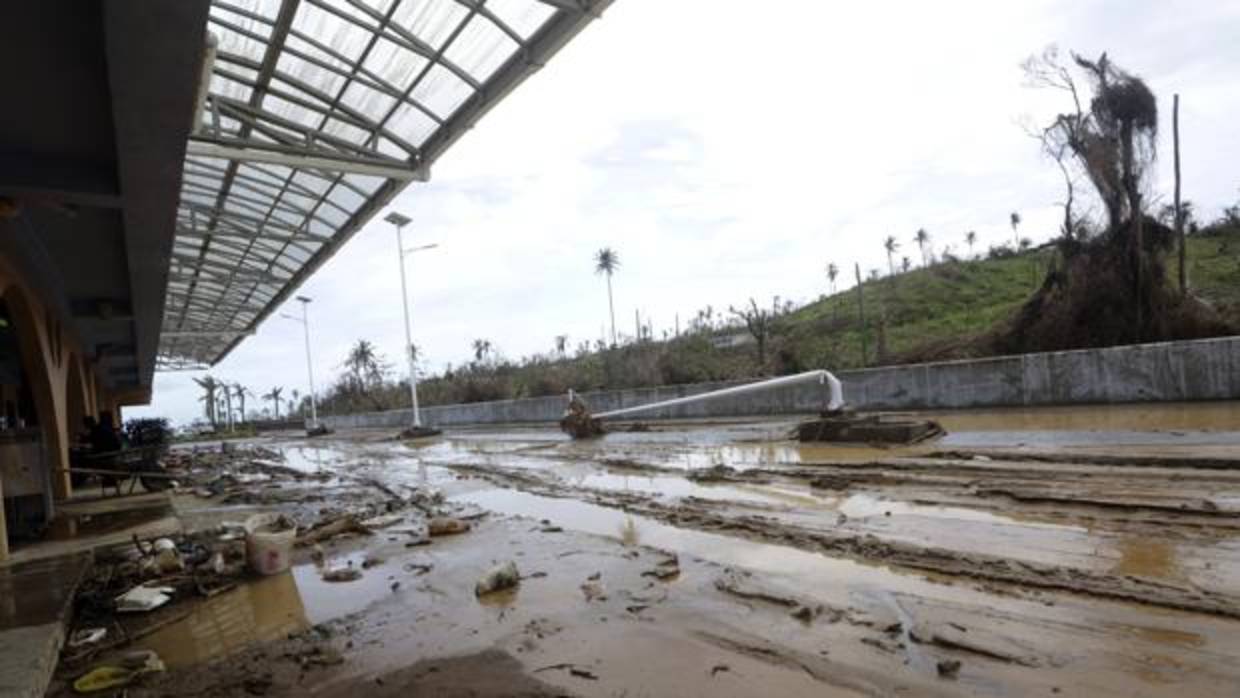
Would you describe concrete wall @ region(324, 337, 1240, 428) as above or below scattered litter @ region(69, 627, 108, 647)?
above

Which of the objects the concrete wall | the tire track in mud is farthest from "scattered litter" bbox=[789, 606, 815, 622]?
the concrete wall

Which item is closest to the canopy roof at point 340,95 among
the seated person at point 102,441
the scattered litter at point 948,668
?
the scattered litter at point 948,668

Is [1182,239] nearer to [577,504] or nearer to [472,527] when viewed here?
[577,504]

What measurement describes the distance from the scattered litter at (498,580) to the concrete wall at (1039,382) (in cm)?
1176

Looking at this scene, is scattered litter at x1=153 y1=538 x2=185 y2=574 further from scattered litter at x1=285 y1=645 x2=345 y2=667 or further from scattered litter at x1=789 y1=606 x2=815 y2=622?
scattered litter at x1=789 y1=606 x2=815 y2=622

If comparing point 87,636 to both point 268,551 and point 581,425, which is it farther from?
point 581,425

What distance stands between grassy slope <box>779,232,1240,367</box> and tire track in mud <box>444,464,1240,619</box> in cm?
1837

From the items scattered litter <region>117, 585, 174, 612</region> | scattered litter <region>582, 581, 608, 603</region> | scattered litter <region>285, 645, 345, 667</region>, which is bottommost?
scattered litter <region>582, 581, 608, 603</region>

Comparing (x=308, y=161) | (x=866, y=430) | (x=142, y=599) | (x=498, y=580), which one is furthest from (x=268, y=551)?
(x=866, y=430)

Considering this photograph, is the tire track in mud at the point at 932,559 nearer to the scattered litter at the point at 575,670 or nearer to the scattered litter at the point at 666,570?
the scattered litter at the point at 666,570

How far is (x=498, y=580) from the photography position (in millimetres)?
5258

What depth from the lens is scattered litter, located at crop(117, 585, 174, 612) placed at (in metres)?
5.43

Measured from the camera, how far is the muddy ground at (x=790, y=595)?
3320 mm

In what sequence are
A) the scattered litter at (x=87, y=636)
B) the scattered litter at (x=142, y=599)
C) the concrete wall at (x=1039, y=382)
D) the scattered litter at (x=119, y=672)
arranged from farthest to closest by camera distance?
the concrete wall at (x=1039, y=382) → the scattered litter at (x=142, y=599) → the scattered litter at (x=87, y=636) → the scattered litter at (x=119, y=672)
